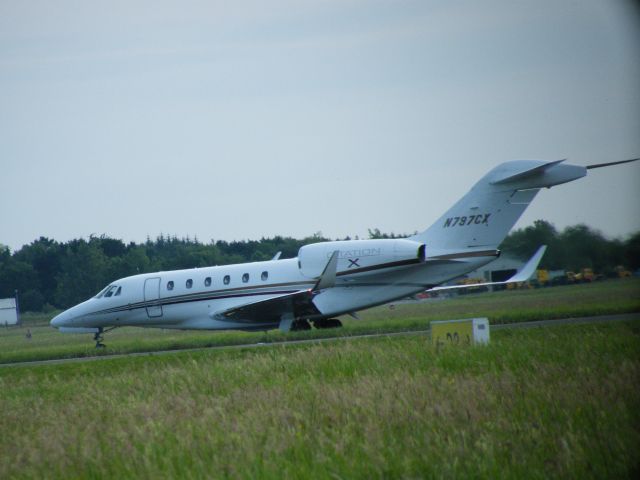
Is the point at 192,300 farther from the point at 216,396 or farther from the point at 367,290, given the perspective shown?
the point at 216,396

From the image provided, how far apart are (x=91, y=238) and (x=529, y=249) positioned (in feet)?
179

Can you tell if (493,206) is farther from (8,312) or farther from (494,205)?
(8,312)

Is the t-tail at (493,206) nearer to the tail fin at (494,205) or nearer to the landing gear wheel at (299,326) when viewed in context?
the tail fin at (494,205)

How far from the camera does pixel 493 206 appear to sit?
25906 millimetres

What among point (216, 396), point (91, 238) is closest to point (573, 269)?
point (216, 396)

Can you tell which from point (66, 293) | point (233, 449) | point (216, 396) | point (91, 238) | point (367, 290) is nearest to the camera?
point (233, 449)

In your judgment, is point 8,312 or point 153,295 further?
point 8,312

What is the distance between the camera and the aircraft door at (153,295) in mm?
30781

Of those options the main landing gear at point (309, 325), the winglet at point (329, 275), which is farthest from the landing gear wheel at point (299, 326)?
the winglet at point (329, 275)

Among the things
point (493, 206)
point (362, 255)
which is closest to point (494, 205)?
point (493, 206)

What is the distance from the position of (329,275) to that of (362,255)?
3.69ft

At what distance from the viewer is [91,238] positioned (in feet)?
273

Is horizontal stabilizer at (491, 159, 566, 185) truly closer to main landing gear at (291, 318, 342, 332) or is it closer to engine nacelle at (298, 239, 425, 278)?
engine nacelle at (298, 239, 425, 278)

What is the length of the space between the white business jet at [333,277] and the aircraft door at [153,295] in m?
0.03
